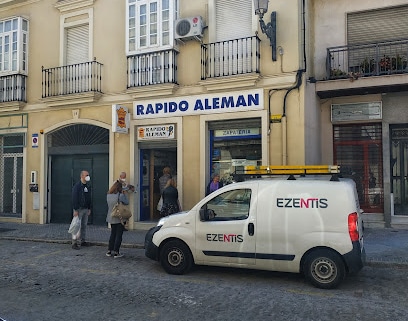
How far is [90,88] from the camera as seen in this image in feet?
42.1

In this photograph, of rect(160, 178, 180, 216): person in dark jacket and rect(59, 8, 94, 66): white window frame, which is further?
rect(59, 8, 94, 66): white window frame

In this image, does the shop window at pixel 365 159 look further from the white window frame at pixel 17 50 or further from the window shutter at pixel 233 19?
the white window frame at pixel 17 50

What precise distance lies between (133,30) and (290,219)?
8448 mm

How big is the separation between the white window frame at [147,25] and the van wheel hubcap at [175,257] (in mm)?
6626

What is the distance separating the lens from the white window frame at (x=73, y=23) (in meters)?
13.1

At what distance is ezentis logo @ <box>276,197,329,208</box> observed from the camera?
6.32 metres

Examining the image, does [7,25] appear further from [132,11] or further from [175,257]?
[175,257]

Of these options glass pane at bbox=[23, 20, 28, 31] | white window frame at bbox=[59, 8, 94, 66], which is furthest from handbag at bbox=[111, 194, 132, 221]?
glass pane at bbox=[23, 20, 28, 31]

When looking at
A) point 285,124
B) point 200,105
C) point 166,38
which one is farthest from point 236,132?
point 166,38

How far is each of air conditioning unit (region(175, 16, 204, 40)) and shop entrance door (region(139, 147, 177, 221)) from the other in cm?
345

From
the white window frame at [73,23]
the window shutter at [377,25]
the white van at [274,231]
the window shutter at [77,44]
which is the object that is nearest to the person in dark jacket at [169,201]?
the white van at [274,231]

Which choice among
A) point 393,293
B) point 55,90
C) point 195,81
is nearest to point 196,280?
point 393,293

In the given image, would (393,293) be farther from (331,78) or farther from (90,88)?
(90,88)

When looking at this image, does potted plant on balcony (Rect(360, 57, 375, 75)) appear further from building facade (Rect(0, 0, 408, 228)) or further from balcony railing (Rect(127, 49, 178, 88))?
balcony railing (Rect(127, 49, 178, 88))
